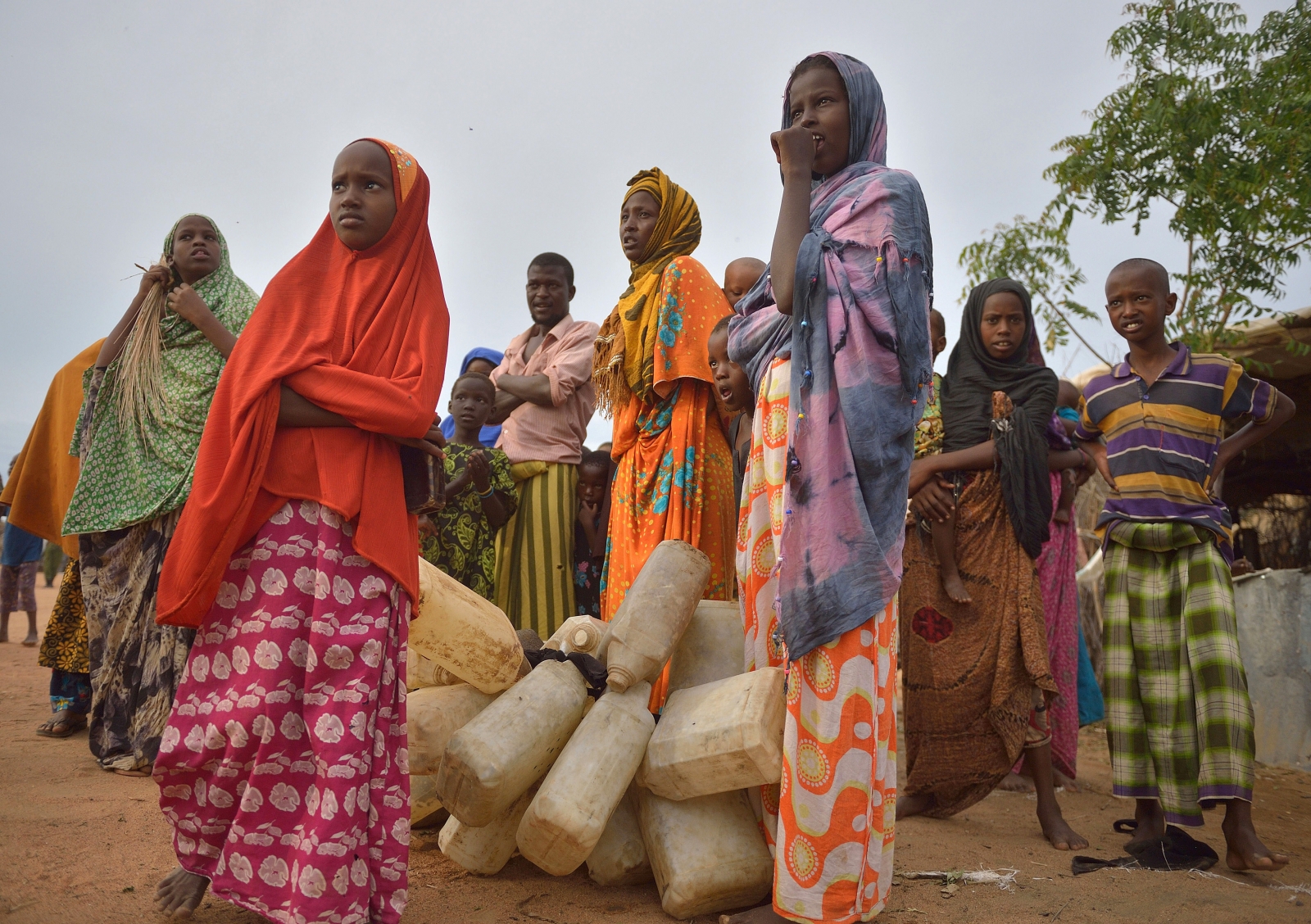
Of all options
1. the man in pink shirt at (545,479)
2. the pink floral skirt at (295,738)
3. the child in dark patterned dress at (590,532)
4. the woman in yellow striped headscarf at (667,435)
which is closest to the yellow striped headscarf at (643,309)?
the woman in yellow striped headscarf at (667,435)

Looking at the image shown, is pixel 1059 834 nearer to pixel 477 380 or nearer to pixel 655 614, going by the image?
pixel 655 614

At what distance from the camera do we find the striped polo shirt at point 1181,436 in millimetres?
3846

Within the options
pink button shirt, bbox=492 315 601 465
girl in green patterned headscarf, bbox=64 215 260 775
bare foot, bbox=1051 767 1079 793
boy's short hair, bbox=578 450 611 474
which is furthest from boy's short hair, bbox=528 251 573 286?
bare foot, bbox=1051 767 1079 793

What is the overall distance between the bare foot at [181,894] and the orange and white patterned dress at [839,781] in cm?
161

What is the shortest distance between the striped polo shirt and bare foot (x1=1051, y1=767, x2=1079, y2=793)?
2.05 metres

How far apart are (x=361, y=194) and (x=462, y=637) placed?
1516 mm

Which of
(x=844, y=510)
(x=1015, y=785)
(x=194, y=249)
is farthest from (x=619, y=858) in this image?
(x=194, y=249)

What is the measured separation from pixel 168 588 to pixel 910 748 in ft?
10.7

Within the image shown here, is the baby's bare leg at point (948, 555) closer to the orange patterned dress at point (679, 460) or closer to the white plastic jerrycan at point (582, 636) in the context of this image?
the orange patterned dress at point (679, 460)

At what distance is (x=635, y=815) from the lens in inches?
127

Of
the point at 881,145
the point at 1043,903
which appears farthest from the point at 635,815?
the point at 881,145

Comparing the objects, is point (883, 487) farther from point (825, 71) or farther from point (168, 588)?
point (168, 588)

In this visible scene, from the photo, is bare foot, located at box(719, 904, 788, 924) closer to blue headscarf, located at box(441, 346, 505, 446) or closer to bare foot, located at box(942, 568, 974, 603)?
bare foot, located at box(942, 568, 974, 603)

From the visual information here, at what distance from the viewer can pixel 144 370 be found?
472 cm
